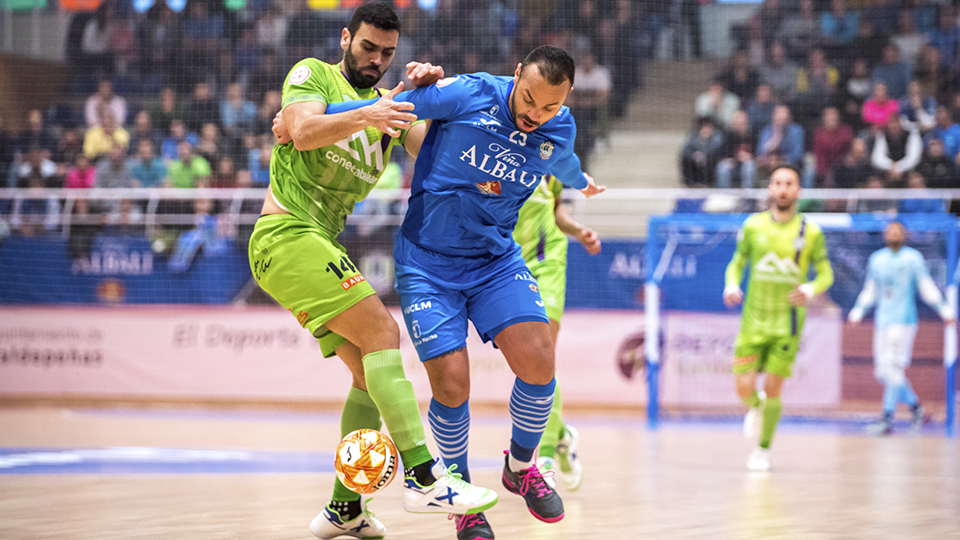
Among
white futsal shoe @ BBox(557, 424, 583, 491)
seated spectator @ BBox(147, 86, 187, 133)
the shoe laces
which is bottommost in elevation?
white futsal shoe @ BBox(557, 424, 583, 491)

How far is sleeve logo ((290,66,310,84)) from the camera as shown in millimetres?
4059

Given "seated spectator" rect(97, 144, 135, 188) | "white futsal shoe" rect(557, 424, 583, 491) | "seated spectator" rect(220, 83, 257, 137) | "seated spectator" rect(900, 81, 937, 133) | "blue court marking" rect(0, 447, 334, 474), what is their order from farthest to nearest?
"seated spectator" rect(220, 83, 257, 137) < "seated spectator" rect(97, 144, 135, 188) < "seated spectator" rect(900, 81, 937, 133) < "blue court marking" rect(0, 447, 334, 474) < "white futsal shoe" rect(557, 424, 583, 491)

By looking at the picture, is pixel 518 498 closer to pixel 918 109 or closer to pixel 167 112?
pixel 918 109

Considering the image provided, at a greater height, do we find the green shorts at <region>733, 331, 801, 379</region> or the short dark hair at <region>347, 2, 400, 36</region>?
the short dark hair at <region>347, 2, 400, 36</region>

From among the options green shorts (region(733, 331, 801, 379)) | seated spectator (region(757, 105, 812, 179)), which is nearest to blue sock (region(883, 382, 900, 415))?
green shorts (region(733, 331, 801, 379))

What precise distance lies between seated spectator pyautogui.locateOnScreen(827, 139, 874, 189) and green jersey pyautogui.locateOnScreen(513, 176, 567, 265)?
8.42 m

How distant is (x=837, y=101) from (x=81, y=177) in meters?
11.4

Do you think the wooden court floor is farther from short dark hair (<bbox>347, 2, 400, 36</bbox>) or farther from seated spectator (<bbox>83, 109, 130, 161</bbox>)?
seated spectator (<bbox>83, 109, 130, 161</bbox>)

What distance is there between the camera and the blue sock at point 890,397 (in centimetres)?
1015

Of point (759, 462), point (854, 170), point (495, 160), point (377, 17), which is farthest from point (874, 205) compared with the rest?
point (377, 17)

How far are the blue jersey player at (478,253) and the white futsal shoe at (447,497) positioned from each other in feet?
1.11

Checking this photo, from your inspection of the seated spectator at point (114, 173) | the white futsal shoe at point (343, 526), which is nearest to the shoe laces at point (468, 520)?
the white futsal shoe at point (343, 526)

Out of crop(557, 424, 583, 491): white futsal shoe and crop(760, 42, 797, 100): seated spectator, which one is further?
crop(760, 42, 797, 100): seated spectator

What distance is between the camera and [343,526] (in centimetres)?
431
